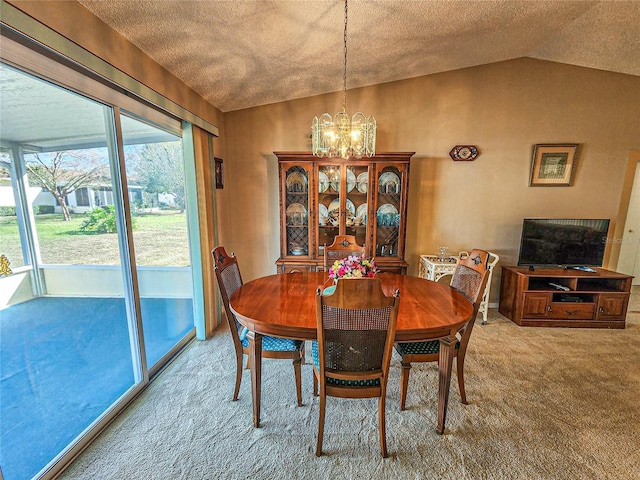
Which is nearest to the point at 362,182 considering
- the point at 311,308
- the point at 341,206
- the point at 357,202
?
the point at 357,202

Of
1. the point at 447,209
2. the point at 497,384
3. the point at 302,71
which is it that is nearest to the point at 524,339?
the point at 497,384

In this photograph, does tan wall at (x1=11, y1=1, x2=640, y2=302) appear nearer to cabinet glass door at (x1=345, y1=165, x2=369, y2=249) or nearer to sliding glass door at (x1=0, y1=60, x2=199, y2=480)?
cabinet glass door at (x1=345, y1=165, x2=369, y2=249)

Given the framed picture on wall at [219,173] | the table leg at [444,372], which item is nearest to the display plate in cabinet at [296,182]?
the framed picture on wall at [219,173]

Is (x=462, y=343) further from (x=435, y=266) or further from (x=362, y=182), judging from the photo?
(x=362, y=182)

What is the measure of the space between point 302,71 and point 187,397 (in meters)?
2.98

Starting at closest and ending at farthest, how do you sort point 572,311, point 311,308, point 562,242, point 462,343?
1. point 311,308
2. point 462,343
3. point 572,311
4. point 562,242

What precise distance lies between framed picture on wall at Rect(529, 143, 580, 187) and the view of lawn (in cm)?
409

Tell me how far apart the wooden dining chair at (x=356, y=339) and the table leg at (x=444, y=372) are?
1.30 feet

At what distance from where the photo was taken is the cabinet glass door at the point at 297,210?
331 centimetres

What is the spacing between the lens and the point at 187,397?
2041 millimetres

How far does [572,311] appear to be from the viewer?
315cm

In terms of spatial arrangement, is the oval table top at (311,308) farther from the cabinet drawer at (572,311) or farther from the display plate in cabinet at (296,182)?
the cabinet drawer at (572,311)

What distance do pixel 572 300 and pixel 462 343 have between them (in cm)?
231

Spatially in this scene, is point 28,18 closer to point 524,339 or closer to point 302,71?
point 302,71
